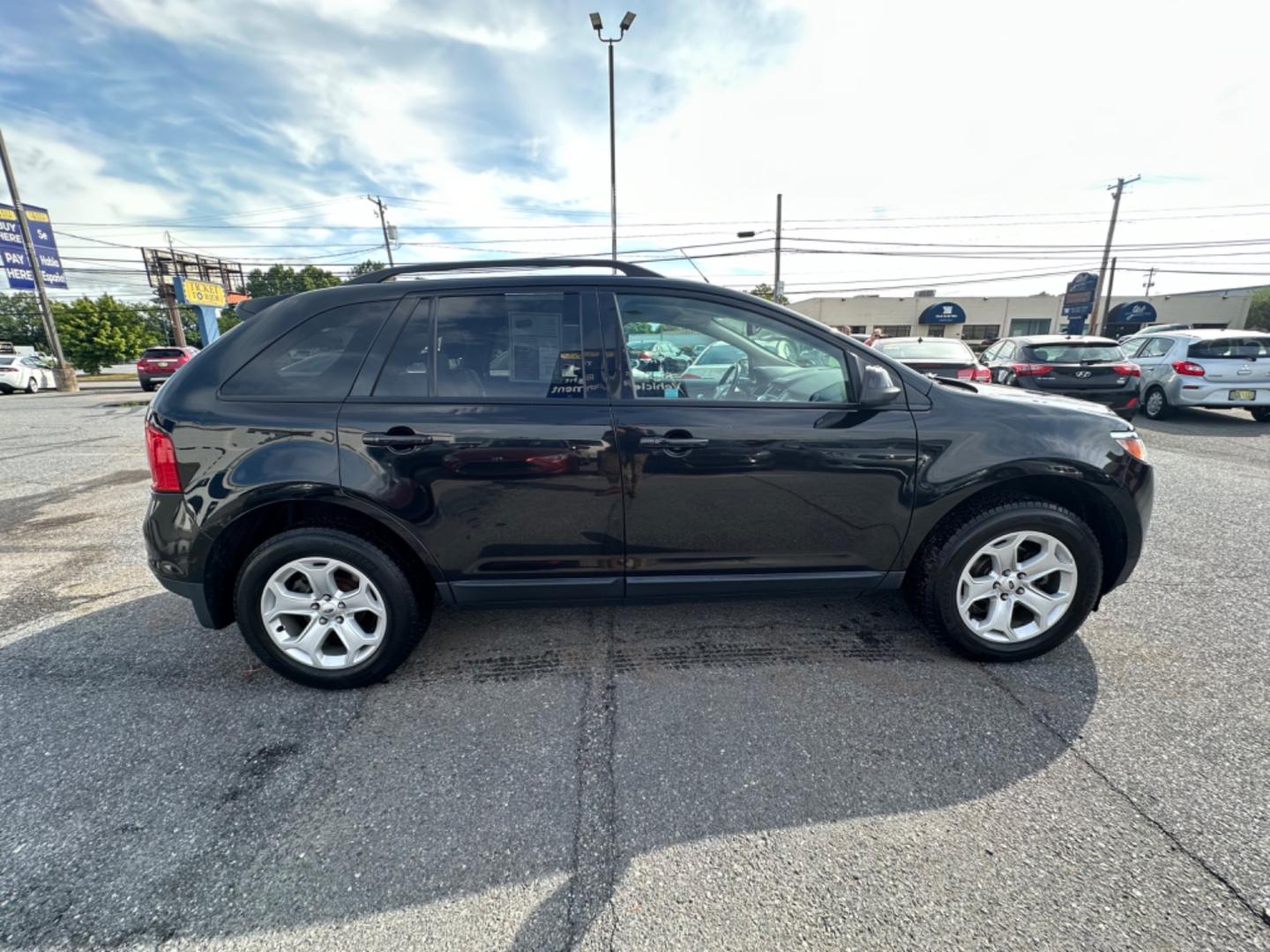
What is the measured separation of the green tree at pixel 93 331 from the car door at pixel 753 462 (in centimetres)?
3585

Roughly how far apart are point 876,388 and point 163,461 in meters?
3.09

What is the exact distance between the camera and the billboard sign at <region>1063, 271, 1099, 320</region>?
32.9 m

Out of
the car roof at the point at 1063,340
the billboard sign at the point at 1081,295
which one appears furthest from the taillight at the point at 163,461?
the billboard sign at the point at 1081,295

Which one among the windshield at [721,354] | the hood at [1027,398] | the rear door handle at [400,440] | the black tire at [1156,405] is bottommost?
the black tire at [1156,405]

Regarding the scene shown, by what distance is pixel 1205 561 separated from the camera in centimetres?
380

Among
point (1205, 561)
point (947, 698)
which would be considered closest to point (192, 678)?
point (947, 698)

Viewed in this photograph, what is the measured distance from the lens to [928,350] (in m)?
9.12

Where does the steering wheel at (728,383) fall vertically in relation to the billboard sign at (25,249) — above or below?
below

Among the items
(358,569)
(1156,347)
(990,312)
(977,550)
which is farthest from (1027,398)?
(990,312)

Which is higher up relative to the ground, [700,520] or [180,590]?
[700,520]

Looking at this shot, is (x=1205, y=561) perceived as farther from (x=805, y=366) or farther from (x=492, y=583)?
(x=492, y=583)

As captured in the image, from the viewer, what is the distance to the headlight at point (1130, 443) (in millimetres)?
2646

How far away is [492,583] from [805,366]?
178 cm

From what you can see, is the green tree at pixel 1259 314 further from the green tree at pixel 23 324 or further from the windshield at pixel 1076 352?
the green tree at pixel 23 324
